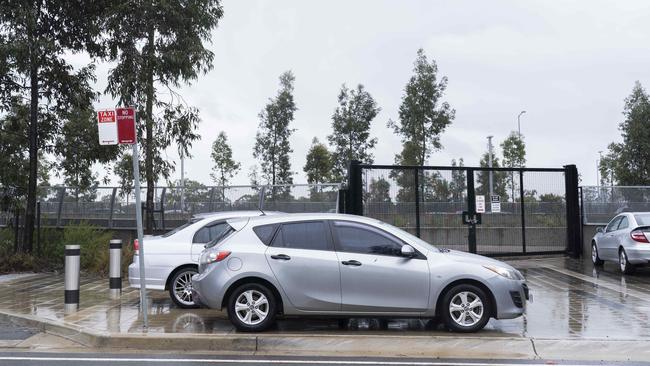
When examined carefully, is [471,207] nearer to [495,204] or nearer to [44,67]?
[495,204]

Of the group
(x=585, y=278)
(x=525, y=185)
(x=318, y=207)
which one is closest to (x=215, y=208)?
(x=318, y=207)

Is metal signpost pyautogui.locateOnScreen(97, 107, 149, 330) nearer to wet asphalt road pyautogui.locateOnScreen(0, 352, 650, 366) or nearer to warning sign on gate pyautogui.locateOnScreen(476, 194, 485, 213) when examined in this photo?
wet asphalt road pyautogui.locateOnScreen(0, 352, 650, 366)

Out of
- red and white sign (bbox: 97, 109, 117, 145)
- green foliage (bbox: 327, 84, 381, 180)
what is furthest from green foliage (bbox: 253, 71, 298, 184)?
red and white sign (bbox: 97, 109, 117, 145)

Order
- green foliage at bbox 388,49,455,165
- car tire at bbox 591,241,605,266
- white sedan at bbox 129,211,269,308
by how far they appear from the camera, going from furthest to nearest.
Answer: green foliage at bbox 388,49,455,165 < car tire at bbox 591,241,605,266 < white sedan at bbox 129,211,269,308

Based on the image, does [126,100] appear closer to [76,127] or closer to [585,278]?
[76,127]

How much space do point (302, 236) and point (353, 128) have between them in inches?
1001

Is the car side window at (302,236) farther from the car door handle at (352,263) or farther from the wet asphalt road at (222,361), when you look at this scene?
the wet asphalt road at (222,361)

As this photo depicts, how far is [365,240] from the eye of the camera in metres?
8.14

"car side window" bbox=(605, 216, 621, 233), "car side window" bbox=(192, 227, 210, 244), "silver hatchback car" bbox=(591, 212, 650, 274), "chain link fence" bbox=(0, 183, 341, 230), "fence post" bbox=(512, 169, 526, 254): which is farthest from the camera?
"chain link fence" bbox=(0, 183, 341, 230)

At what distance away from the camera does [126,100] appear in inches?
635

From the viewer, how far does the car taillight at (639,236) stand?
44.8 ft

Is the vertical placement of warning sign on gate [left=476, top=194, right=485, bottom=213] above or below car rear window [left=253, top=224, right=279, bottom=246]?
above

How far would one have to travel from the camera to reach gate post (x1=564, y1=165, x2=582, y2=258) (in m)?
17.9

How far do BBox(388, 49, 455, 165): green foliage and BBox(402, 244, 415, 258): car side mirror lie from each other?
72.3 feet
